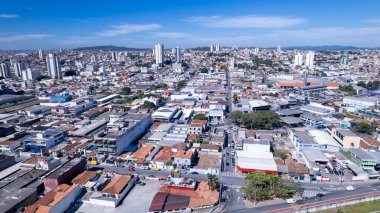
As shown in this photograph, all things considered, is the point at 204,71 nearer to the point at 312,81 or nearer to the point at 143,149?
the point at 312,81

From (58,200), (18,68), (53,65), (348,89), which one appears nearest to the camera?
(58,200)

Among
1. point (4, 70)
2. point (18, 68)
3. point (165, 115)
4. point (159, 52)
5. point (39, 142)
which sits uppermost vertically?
point (159, 52)

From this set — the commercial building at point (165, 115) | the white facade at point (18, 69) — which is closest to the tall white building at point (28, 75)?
the white facade at point (18, 69)

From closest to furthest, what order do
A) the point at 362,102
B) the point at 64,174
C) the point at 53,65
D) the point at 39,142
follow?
the point at 64,174 < the point at 39,142 < the point at 362,102 < the point at 53,65

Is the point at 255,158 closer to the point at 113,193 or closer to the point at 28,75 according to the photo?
the point at 113,193

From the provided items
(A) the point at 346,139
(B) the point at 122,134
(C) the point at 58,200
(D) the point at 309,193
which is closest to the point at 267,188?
(D) the point at 309,193

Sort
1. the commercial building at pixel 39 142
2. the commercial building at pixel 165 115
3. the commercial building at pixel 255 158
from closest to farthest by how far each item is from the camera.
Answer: the commercial building at pixel 255 158, the commercial building at pixel 39 142, the commercial building at pixel 165 115

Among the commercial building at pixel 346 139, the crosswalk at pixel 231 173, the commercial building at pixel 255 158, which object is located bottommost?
the crosswalk at pixel 231 173

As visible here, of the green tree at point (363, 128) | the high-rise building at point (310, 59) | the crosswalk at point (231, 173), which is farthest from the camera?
the high-rise building at point (310, 59)

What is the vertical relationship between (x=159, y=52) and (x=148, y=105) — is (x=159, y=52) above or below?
above

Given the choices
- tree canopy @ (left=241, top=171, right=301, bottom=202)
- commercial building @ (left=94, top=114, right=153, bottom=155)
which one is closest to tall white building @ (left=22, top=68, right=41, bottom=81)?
commercial building @ (left=94, top=114, right=153, bottom=155)

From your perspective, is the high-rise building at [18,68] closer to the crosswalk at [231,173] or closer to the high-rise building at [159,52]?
the high-rise building at [159,52]
